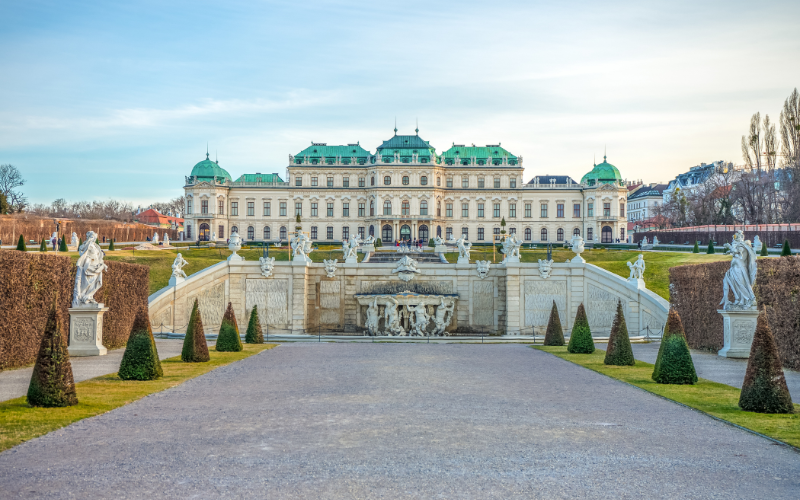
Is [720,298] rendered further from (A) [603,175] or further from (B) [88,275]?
(A) [603,175]

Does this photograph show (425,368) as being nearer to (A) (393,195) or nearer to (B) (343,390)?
(B) (343,390)

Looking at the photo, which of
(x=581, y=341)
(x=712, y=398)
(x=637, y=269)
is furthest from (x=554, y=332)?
(x=712, y=398)

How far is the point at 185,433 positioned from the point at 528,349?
47.0ft

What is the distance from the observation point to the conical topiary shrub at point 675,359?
44.8 feet

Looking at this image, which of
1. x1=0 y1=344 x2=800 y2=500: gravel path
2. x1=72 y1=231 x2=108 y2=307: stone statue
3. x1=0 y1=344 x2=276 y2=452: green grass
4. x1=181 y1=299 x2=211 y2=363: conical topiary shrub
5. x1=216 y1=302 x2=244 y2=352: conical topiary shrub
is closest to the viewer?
x1=0 y1=344 x2=800 y2=500: gravel path

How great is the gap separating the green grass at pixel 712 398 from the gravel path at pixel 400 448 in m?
0.31

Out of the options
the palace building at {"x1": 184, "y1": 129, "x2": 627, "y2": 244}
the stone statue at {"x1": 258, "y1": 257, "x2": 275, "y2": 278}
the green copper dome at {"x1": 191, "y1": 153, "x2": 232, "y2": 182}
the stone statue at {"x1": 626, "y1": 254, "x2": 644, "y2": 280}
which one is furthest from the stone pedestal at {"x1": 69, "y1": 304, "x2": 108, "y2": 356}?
the green copper dome at {"x1": 191, "y1": 153, "x2": 232, "y2": 182}

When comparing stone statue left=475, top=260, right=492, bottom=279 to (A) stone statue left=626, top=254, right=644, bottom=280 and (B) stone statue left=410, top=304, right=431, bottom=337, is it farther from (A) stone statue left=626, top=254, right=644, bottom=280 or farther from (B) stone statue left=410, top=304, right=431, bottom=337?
(A) stone statue left=626, top=254, right=644, bottom=280

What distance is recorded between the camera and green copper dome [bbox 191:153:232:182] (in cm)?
8600

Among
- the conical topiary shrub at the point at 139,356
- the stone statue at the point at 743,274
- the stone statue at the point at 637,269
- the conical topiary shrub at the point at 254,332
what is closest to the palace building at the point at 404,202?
the stone statue at the point at 637,269

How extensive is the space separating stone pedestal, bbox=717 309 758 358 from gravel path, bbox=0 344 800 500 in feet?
19.3

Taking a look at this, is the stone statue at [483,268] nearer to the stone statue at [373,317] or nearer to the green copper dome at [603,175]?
the stone statue at [373,317]

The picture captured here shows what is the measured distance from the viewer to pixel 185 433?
9273mm

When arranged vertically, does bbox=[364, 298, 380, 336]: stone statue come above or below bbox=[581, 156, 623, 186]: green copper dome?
below
